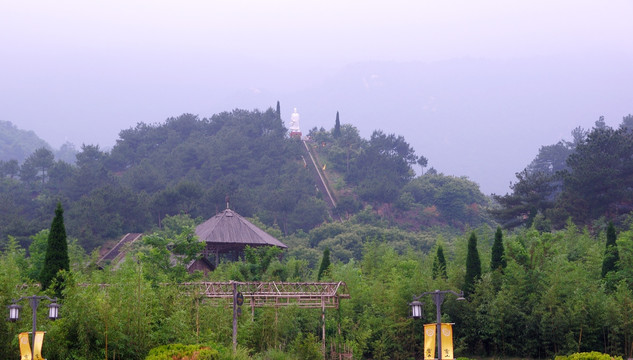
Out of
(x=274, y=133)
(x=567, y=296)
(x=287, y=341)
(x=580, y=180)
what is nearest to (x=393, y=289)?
(x=287, y=341)

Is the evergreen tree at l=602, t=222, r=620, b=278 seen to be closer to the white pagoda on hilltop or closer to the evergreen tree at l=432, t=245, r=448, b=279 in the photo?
the evergreen tree at l=432, t=245, r=448, b=279

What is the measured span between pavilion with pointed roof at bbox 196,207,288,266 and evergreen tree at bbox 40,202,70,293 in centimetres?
1410

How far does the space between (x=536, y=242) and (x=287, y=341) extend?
893cm

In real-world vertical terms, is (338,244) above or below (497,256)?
above

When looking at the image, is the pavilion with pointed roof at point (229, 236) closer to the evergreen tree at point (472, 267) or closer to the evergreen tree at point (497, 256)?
the evergreen tree at point (472, 267)

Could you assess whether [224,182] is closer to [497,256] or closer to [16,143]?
[497,256]

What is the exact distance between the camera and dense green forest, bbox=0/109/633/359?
61.8 feet

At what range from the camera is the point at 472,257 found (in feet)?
81.8

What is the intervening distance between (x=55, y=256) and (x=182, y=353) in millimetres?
5633

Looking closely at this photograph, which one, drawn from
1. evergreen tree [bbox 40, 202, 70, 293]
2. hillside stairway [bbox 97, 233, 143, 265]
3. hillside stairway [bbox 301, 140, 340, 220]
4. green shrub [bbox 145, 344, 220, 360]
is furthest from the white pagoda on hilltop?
green shrub [bbox 145, 344, 220, 360]

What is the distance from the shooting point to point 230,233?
112 ft

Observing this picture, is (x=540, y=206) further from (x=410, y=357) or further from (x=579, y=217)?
(x=410, y=357)

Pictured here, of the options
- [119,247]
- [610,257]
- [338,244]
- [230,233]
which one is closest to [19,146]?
[119,247]

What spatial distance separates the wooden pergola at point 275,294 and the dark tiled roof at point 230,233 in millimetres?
9154
